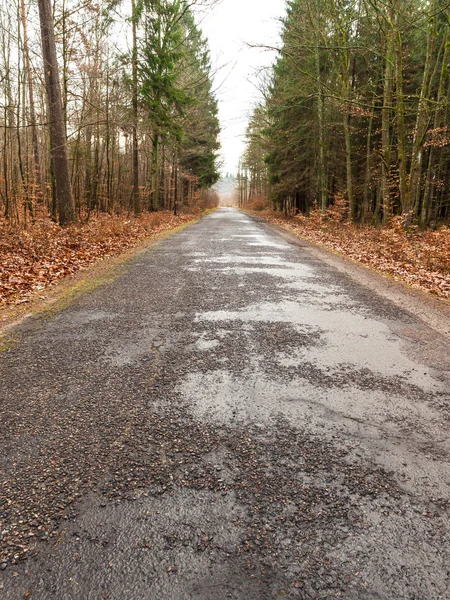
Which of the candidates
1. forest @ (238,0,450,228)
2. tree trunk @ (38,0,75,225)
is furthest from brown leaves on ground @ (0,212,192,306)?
forest @ (238,0,450,228)

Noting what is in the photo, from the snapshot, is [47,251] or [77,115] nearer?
[47,251]

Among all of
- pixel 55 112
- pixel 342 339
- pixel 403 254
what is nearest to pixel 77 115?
pixel 55 112

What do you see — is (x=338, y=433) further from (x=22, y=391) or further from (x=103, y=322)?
(x=103, y=322)

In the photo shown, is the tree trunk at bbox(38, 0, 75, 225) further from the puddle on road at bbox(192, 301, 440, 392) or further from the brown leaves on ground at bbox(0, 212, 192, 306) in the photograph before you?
the puddle on road at bbox(192, 301, 440, 392)

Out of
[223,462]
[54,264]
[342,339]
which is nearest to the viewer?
[223,462]

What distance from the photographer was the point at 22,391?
3.12 m

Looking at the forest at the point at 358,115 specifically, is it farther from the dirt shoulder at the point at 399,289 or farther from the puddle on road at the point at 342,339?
the puddle on road at the point at 342,339

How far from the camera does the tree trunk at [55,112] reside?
38.1 ft

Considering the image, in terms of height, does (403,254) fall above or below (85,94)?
below

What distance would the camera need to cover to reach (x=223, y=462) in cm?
228

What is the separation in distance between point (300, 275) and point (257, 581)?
683 centimetres

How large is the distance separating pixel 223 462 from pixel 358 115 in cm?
1566

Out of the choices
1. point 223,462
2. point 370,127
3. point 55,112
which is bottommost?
point 223,462

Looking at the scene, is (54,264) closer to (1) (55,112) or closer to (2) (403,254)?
(1) (55,112)
